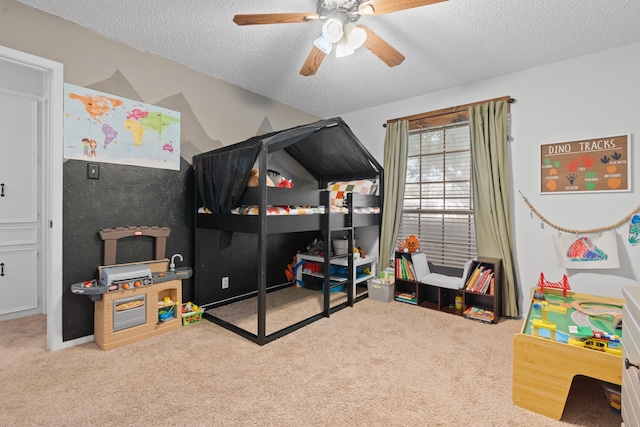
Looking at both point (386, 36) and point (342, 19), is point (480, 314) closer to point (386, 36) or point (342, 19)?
point (386, 36)

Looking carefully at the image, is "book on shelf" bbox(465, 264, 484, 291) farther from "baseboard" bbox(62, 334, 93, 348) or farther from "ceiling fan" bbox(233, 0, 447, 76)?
"baseboard" bbox(62, 334, 93, 348)

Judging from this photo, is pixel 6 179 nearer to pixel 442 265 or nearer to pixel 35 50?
pixel 35 50

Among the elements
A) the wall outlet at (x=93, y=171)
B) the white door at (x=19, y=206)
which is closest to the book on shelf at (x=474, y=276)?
the wall outlet at (x=93, y=171)

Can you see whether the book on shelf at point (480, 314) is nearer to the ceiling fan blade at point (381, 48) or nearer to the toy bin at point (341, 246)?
the toy bin at point (341, 246)

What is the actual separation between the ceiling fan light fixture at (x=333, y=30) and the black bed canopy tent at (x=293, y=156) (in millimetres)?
848

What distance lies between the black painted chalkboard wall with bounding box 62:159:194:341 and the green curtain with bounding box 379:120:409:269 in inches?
86.8

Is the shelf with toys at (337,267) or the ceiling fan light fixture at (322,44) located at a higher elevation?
the ceiling fan light fixture at (322,44)

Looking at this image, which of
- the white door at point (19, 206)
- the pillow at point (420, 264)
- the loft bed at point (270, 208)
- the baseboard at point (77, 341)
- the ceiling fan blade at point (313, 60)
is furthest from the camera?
the pillow at point (420, 264)

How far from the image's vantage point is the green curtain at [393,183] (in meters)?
3.59

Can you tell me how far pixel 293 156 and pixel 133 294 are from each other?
8.03ft

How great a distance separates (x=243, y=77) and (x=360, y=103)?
1508mm

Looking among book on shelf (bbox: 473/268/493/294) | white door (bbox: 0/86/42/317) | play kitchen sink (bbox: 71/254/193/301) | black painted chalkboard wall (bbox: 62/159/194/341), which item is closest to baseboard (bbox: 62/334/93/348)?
black painted chalkboard wall (bbox: 62/159/194/341)

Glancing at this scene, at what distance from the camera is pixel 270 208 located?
2406 mm

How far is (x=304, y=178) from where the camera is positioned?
417 centimetres
